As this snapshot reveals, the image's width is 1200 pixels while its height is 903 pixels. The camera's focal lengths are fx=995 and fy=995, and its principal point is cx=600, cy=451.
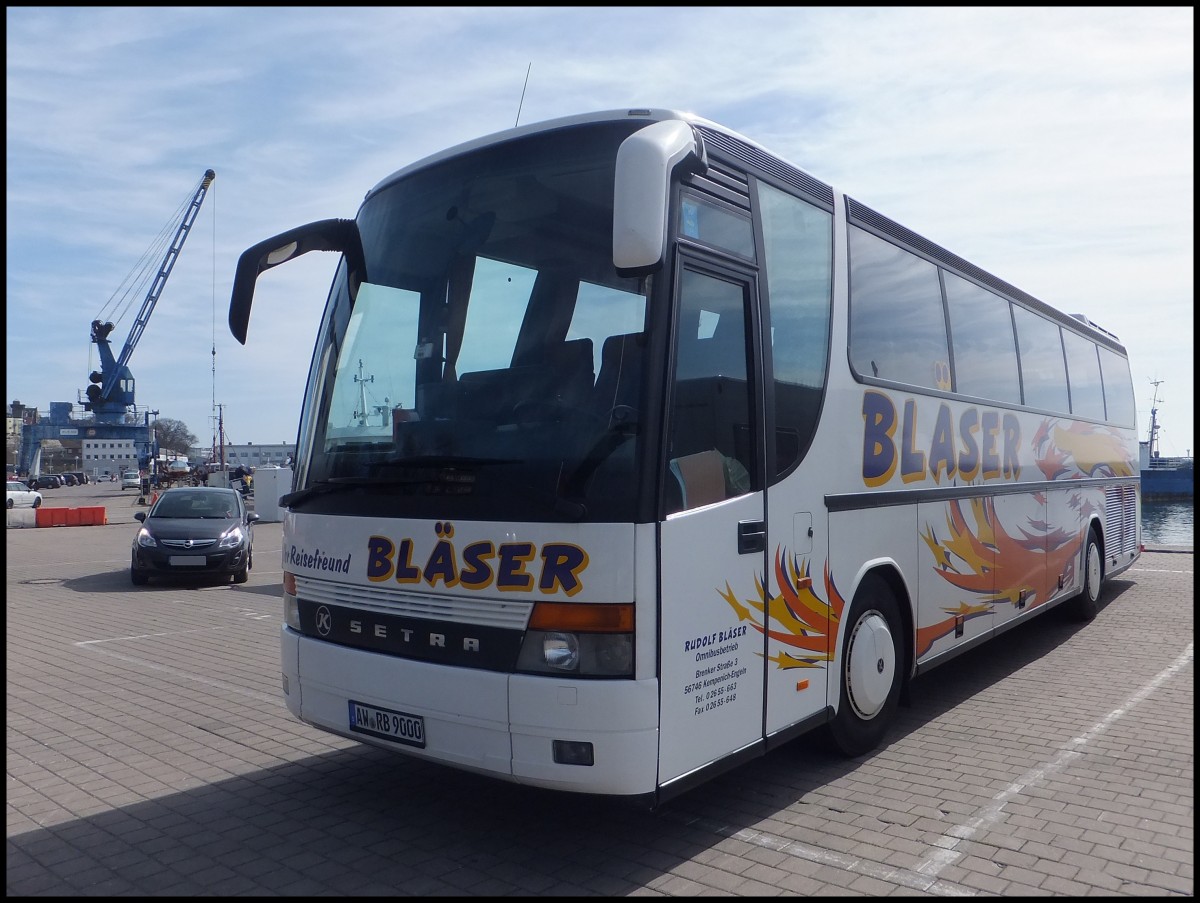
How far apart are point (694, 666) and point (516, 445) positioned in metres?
1.24

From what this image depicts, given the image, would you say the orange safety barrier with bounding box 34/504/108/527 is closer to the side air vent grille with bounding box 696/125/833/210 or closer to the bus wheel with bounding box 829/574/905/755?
the bus wheel with bounding box 829/574/905/755

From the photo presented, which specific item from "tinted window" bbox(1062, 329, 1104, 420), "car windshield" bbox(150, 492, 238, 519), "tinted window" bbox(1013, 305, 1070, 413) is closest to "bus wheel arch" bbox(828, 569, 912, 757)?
"tinted window" bbox(1013, 305, 1070, 413)

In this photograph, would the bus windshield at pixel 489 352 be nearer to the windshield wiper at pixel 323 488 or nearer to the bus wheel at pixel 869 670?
the windshield wiper at pixel 323 488

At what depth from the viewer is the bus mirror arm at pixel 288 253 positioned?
5.15 m

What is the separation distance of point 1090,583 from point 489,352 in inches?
366

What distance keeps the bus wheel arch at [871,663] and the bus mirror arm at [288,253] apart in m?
3.42

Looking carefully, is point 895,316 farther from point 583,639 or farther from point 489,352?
point 583,639

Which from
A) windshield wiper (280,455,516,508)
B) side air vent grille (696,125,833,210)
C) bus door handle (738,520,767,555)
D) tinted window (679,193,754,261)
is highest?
side air vent grille (696,125,833,210)

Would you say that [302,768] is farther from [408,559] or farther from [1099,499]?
[1099,499]

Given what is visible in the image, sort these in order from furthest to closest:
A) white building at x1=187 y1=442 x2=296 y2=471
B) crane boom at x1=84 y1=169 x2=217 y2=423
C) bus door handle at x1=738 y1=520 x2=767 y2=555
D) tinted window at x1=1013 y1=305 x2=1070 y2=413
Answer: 1. white building at x1=187 y1=442 x2=296 y2=471
2. crane boom at x1=84 y1=169 x2=217 y2=423
3. tinted window at x1=1013 y1=305 x2=1070 y2=413
4. bus door handle at x1=738 y1=520 x2=767 y2=555

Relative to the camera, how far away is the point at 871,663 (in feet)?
19.5

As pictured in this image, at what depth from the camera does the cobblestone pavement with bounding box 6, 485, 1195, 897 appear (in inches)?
166

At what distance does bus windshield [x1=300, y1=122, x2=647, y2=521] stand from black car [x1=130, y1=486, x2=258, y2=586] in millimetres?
11477

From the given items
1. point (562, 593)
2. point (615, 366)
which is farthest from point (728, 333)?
point (562, 593)
